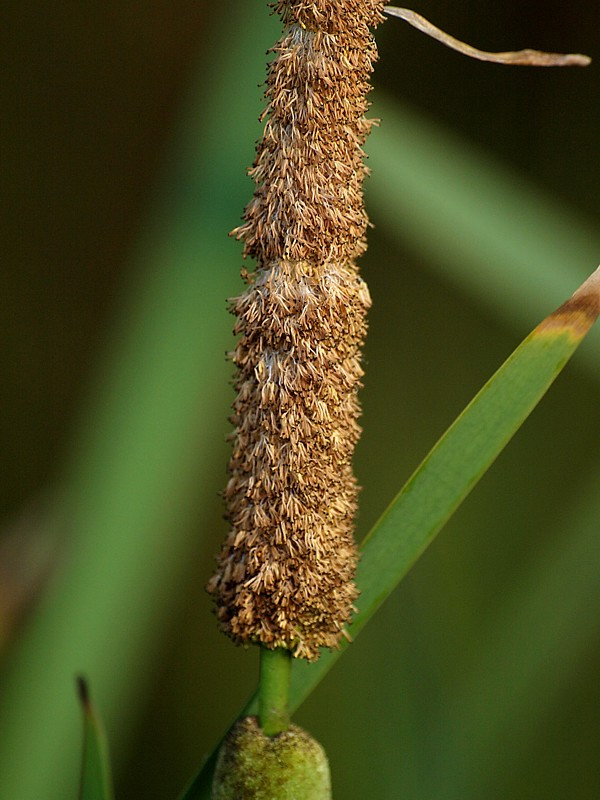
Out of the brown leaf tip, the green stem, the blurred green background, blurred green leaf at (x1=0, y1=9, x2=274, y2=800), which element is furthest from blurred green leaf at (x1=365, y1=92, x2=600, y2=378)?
the green stem

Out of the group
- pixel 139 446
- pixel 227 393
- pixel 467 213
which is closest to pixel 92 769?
pixel 139 446

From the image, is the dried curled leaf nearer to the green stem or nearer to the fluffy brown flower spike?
the fluffy brown flower spike

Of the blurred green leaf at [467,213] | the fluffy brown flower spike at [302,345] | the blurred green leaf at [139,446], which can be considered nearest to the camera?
the fluffy brown flower spike at [302,345]

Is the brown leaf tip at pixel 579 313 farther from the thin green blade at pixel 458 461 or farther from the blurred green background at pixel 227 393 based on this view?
the blurred green background at pixel 227 393

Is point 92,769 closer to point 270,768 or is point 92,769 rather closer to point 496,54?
point 270,768

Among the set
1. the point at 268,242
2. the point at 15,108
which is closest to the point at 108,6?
the point at 15,108

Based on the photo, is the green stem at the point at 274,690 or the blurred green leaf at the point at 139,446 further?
the blurred green leaf at the point at 139,446

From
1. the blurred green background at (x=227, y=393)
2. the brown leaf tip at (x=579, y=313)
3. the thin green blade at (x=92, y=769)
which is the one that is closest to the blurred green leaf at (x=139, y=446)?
the blurred green background at (x=227, y=393)

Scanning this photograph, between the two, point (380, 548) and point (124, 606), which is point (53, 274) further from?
point (380, 548)
